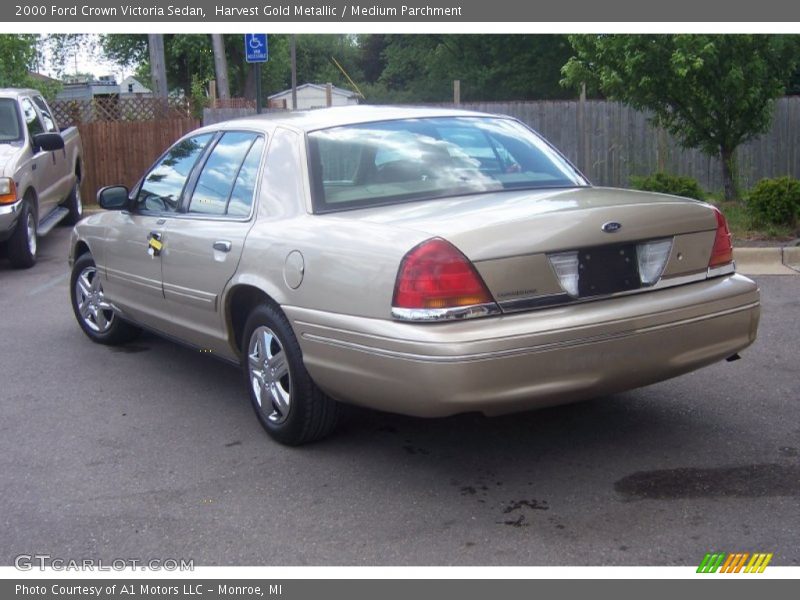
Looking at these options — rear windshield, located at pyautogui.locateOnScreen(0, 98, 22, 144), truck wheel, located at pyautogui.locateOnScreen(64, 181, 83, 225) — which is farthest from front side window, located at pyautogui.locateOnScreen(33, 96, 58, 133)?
truck wheel, located at pyautogui.locateOnScreen(64, 181, 83, 225)

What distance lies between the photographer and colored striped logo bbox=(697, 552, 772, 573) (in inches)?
143

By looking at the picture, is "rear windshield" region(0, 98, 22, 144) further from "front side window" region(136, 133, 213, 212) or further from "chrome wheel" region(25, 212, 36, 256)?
"front side window" region(136, 133, 213, 212)

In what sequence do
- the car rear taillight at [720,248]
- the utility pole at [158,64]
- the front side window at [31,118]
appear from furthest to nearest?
the utility pole at [158,64] < the front side window at [31,118] < the car rear taillight at [720,248]

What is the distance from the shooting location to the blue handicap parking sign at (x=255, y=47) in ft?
46.0

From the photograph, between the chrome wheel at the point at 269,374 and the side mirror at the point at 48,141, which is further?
the side mirror at the point at 48,141

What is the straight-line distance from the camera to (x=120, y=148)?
17484 mm

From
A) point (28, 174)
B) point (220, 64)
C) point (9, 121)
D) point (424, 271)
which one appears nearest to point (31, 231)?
point (28, 174)

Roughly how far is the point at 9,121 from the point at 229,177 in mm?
6999

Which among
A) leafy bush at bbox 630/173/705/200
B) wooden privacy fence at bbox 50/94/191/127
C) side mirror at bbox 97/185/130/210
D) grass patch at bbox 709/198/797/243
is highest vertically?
wooden privacy fence at bbox 50/94/191/127

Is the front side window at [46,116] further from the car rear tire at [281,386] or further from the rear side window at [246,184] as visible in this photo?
the car rear tire at [281,386]

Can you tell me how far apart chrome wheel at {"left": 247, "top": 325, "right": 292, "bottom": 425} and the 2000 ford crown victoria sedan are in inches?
0.5

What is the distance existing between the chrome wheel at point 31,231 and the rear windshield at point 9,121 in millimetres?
938

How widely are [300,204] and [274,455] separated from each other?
1.20 metres

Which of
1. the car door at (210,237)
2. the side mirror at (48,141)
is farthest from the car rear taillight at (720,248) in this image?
the side mirror at (48,141)
